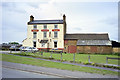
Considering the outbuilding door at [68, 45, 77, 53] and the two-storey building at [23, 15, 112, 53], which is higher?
the two-storey building at [23, 15, 112, 53]

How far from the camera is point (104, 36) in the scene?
43844mm

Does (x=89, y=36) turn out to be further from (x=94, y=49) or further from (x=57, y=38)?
(x=57, y=38)

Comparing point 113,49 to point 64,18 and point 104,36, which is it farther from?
point 64,18

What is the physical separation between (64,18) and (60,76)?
35.6 m

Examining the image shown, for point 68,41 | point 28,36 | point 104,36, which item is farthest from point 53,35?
point 104,36

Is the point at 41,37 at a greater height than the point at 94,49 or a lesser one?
greater

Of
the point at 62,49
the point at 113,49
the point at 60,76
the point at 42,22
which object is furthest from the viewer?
the point at 42,22

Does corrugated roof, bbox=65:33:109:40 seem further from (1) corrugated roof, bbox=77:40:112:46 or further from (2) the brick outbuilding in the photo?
(1) corrugated roof, bbox=77:40:112:46

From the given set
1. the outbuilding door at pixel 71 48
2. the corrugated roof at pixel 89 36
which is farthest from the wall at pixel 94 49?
the corrugated roof at pixel 89 36

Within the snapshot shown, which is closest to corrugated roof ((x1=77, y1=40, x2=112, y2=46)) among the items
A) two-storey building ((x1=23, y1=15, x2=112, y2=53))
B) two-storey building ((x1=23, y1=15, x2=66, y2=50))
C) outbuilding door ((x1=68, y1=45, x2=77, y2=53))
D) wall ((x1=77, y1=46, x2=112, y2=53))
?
two-storey building ((x1=23, y1=15, x2=112, y2=53))

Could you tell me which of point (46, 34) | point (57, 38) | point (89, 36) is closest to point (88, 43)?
point (89, 36)

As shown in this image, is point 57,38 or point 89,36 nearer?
point 57,38

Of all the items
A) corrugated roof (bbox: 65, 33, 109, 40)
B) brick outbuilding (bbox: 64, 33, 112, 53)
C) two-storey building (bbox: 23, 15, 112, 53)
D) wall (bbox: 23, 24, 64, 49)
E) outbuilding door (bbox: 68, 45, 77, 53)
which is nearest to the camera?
brick outbuilding (bbox: 64, 33, 112, 53)

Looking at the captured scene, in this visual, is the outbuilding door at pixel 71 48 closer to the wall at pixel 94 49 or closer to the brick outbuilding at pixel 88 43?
the brick outbuilding at pixel 88 43
